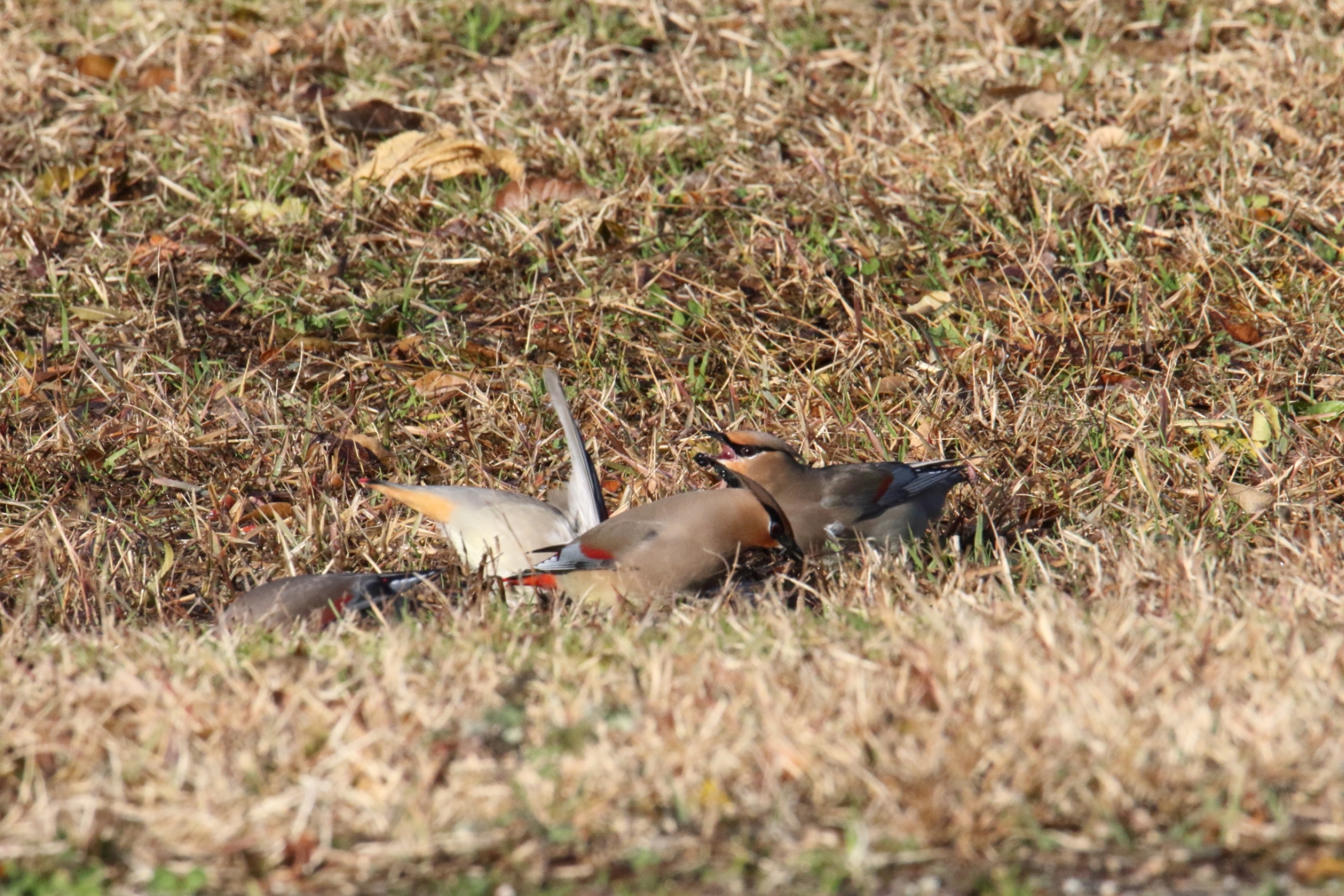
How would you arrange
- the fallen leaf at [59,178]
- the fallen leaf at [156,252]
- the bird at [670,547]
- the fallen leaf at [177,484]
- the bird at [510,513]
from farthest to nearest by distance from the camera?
the fallen leaf at [59,178] → the fallen leaf at [156,252] → the fallen leaf at [177,484] → the bird at [510,513] → the bird at [670,547]

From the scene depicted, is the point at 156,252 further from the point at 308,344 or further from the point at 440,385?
the point at 440,385

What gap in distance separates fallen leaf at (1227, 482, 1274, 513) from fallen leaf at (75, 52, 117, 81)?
4.89 m

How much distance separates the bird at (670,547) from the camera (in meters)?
3.94

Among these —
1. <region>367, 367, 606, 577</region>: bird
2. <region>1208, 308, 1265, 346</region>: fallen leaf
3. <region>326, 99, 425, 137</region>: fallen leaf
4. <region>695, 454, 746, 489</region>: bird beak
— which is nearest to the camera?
<region>695, 454, 746, 489</region>: bird beak

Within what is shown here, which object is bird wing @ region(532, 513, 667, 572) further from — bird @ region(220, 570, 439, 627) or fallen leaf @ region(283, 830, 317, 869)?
fallen leaf @ region(283, 830, 317, 869)

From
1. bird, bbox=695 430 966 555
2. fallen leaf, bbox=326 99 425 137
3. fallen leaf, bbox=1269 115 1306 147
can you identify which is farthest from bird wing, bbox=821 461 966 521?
fallen leaf, bbox=326 99 425 137

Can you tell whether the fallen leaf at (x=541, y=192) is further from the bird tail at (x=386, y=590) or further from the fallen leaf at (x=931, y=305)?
the bird tail at (x=386, y=590)

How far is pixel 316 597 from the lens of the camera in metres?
3.82

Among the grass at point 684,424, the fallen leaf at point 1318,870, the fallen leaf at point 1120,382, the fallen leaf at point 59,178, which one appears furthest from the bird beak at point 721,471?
the fallen leaf at point 59,178

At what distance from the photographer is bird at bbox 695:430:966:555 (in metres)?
4.25

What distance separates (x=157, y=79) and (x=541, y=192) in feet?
6.37

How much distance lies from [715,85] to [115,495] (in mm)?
3026

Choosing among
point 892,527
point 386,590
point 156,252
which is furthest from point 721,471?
point 156,252

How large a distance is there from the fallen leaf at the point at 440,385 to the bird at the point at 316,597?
3.95 feet
